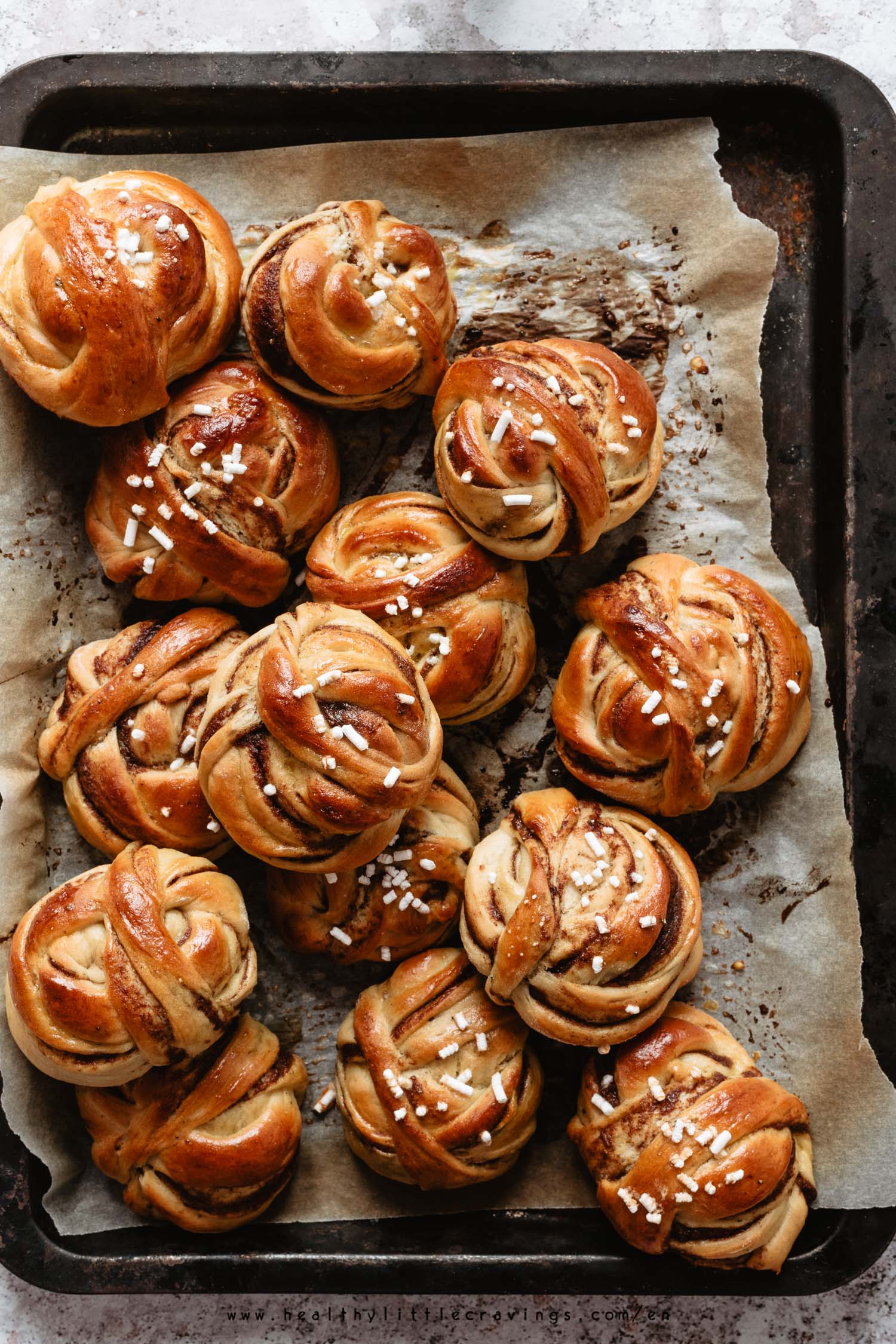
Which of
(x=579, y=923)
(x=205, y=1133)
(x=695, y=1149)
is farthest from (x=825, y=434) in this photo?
(x=205, y=1133)

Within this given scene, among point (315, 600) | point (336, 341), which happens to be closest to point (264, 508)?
point (315, 600)

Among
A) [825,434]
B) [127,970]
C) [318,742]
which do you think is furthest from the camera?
[825,434]

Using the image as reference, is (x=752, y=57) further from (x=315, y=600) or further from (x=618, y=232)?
(x=315, y=600)

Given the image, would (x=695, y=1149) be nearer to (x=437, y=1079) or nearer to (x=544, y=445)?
(x=437, y=1079)

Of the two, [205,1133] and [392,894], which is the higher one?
[392,894]

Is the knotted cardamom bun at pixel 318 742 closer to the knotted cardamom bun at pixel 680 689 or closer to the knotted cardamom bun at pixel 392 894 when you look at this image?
the knotted cardamom bun at pixel 392 894

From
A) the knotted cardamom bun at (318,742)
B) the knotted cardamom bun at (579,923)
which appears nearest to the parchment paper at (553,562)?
the knotted cardamom bun at (579,923)

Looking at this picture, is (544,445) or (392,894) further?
(392,894)
